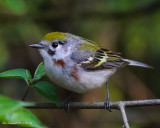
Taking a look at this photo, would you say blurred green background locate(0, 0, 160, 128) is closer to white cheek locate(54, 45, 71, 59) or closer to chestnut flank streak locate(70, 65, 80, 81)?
white cheek locate(54, 45, 71, 59)

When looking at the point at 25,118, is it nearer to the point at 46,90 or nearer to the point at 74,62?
the point at 46,90

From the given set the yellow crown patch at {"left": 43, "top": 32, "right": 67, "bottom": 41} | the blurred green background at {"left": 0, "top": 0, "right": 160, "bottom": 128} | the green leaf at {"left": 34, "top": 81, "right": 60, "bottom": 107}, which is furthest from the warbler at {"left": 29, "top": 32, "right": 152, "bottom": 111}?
the blurred green background at {"left": 0, "top": 0, "right": 160, "bottom": 128}

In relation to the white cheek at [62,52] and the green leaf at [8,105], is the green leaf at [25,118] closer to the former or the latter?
the green leaf at [8,105]

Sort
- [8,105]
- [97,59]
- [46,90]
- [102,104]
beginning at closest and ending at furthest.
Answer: [8,105] → [46,90] → [102,104] → [97,59]

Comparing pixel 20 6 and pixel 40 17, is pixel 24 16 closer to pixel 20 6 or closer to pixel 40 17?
pixel 40 17

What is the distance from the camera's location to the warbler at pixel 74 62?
3217mm

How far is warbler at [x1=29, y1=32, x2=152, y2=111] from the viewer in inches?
127

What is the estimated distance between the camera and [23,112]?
146 cm

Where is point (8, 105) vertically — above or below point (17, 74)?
above

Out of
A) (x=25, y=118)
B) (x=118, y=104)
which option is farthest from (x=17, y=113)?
(x=118, y=104)

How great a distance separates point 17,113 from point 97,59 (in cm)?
236

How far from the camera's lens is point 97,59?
12.3 ft

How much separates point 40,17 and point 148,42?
2.16 meters

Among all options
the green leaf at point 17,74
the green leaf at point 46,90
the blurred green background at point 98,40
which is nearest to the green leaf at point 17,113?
the green leaf at point 17,74
